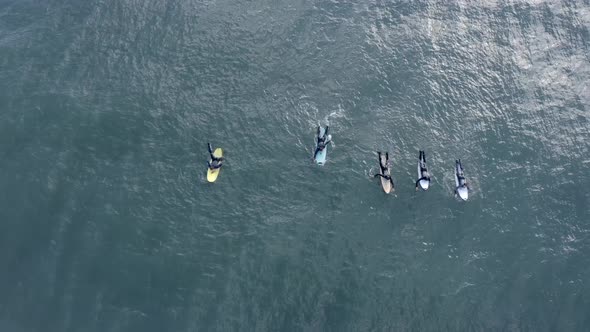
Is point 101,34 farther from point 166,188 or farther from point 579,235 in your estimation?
point 579,235

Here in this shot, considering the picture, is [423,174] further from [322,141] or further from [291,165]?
[291,165]

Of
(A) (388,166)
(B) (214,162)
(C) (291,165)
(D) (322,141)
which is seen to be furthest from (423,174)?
(B) (214,162)

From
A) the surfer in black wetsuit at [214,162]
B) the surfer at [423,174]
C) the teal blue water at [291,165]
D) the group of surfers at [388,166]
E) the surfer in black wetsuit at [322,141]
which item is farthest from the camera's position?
the surfer in black wetsuit at [322,141]

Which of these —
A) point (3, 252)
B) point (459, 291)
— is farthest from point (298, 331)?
point (3, 252)

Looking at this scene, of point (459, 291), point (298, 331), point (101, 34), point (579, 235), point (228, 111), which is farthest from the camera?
point (101, 34)

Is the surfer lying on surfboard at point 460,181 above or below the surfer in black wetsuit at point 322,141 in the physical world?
above

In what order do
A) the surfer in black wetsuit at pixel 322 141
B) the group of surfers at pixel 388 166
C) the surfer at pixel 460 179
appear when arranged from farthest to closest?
the surfer in black wetsuit at pixel 322 141 < the surfer at pixel 460 179 < the group of surfers at pixel 388 166

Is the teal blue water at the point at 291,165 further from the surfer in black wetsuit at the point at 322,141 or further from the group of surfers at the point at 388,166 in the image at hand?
the surfer in black wetsuit at the point at 322,141

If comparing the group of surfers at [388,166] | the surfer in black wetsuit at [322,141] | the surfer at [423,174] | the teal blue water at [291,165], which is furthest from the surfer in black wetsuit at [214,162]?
the surfer at [423,174]
